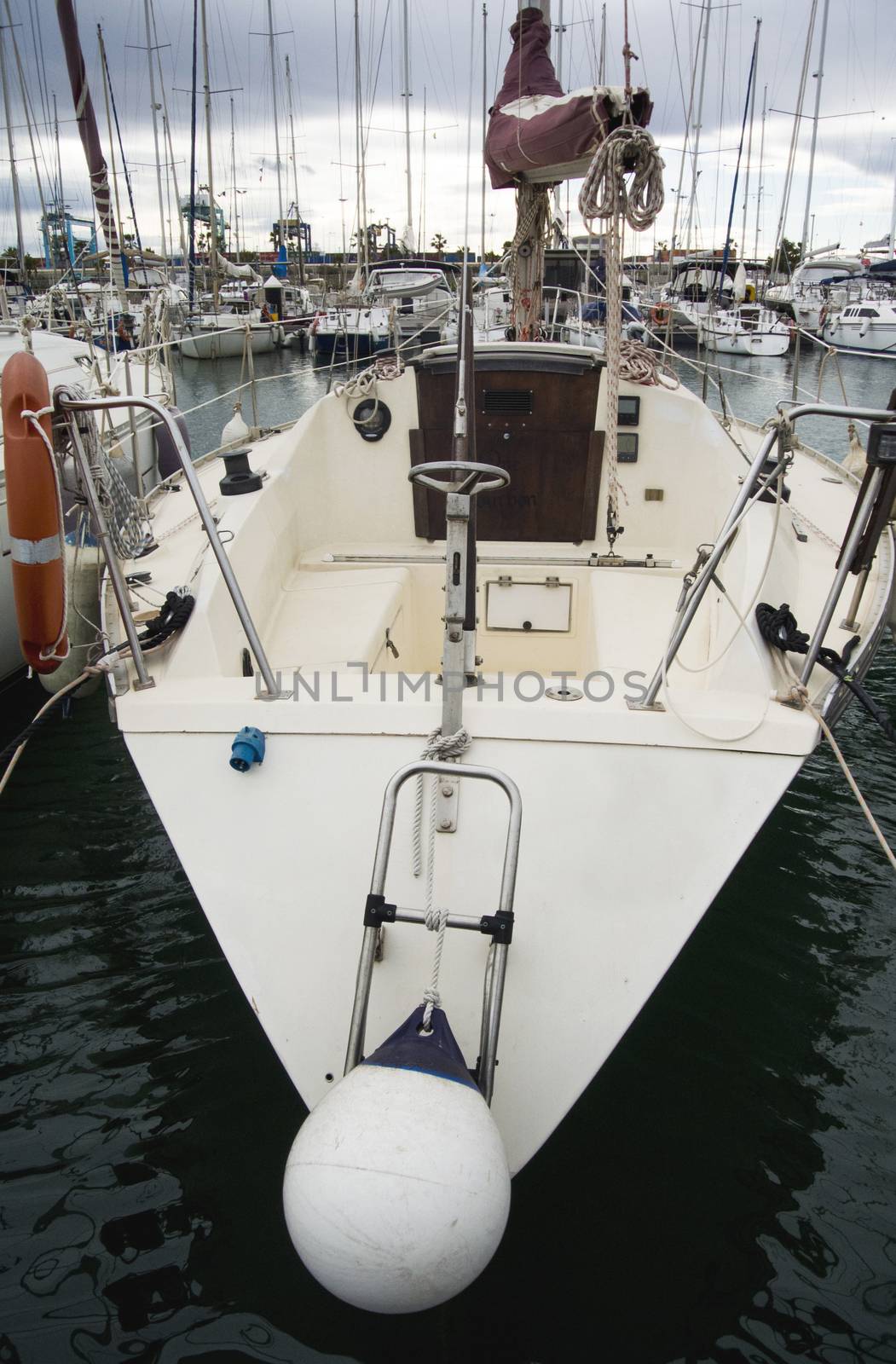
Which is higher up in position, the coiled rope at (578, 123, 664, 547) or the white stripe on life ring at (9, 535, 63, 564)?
the coiled rope at (578, 123, 664, 547)

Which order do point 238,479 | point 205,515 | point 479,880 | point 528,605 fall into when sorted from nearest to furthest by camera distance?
point 479,880
point 205,515
point 238,479
point 528,605

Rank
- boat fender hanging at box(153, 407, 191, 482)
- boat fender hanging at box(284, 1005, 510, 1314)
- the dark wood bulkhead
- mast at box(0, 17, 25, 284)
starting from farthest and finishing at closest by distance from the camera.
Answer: mast at box(0, 17, 25, 284), boat fender hanging at box(153, 407, 191, 482), the dark wood bulkhead, boat fender hanging at box(284, 1005, 510, 1314)

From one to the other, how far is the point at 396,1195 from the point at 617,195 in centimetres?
335

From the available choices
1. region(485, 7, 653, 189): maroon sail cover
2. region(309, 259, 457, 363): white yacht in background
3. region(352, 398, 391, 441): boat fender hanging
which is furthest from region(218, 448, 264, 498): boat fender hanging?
region(309, 259, 457, 363): white yacht in background

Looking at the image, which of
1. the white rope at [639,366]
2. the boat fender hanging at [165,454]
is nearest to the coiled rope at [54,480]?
the white rope at [639,366]

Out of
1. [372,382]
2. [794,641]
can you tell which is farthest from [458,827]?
[372,382]

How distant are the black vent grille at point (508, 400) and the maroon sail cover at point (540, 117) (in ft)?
3.44

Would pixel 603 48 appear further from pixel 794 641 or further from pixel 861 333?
pixel 861 333

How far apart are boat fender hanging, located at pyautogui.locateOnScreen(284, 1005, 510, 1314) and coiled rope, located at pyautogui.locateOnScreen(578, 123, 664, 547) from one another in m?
2.60

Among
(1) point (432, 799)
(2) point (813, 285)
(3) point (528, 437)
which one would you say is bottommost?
(1) point (432, 799)

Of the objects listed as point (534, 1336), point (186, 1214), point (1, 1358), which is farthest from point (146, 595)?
point (534, 1336)

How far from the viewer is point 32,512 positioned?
90.5 inches

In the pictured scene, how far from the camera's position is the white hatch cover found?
4.57 meters

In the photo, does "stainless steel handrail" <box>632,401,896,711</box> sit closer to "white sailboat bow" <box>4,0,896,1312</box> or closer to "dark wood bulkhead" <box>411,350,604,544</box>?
"white sailboat bow" <box>4,0,896,1312</box>
